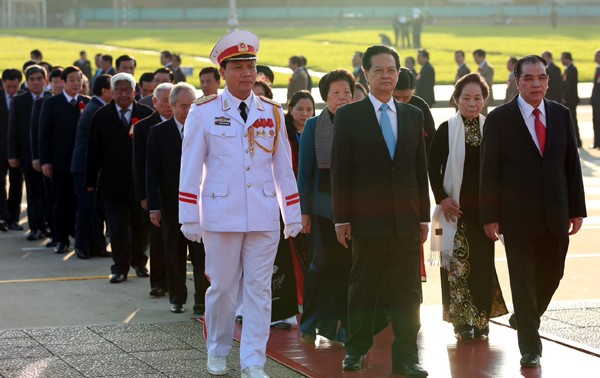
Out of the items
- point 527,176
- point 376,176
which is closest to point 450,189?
point 527,176

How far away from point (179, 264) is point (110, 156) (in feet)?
6.20

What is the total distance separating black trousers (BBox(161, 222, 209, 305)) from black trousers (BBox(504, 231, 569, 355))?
9.03ft

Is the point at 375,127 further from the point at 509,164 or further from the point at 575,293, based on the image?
the point at 575,293

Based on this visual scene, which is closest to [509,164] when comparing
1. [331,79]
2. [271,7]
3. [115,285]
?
[331,79]

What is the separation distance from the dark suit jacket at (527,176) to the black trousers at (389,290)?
1.95ft

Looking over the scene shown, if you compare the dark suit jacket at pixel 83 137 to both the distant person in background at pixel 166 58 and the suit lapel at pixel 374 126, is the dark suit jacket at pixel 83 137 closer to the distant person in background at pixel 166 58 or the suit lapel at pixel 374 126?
the suit lapel at pixel 374 126

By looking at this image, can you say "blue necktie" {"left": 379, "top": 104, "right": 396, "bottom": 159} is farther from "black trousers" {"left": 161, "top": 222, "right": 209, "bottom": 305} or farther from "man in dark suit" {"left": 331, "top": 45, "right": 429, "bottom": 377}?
"black trousers" {"left": 161, "top": 222, "right": 209, "bottom": 305}

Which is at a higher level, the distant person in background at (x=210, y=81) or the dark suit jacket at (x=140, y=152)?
the distant person in background at (x=210, y=81)

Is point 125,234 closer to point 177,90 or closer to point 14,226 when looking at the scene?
point 177,90

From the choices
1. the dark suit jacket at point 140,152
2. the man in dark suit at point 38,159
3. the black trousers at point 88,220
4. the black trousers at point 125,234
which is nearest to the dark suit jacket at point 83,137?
→ the black trousers at point 88,220

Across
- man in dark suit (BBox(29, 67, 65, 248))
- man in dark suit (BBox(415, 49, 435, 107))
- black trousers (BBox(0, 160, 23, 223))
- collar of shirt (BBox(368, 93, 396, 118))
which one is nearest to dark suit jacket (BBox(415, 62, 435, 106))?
man in dark suit (BBox(415, 49, 435, 107))

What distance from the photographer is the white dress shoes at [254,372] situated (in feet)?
22.1

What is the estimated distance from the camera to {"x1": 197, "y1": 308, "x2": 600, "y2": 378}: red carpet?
23.6 feet

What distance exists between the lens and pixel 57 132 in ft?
41.9
